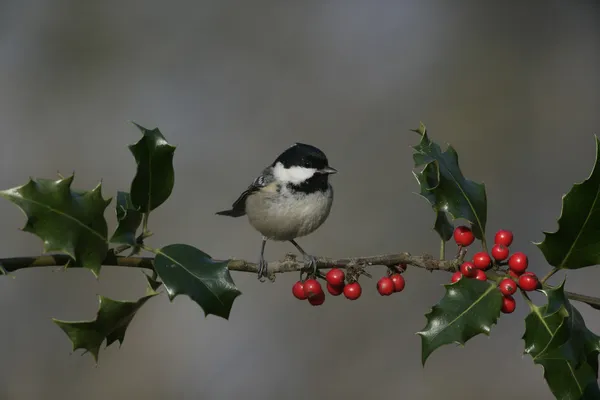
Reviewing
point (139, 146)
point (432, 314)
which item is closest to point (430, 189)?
point (432, 314)

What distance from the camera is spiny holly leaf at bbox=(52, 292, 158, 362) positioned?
1.31m

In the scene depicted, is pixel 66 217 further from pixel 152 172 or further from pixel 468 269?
pixel 468 269

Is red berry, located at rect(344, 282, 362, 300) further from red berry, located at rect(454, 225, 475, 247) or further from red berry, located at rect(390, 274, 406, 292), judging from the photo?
red berry, located at rect(454, 225, 475, 247)

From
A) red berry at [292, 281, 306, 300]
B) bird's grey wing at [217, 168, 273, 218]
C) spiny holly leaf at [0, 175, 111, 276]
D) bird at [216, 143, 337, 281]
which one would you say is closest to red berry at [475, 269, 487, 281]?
red berry at [292, 281, 306, 300]

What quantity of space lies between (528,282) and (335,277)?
480mm

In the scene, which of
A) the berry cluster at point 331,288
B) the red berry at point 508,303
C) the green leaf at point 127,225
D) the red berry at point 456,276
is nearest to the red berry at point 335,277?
the berry cluster at point 331,288

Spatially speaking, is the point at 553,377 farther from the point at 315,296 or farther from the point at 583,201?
the point at 315,296

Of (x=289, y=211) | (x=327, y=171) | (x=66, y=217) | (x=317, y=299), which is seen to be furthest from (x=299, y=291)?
(x=327, y=171)

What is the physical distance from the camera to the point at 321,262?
1508 mm

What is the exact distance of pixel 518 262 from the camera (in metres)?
1.46

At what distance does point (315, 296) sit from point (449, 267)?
396 mm

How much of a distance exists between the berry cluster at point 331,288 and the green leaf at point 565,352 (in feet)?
1.51

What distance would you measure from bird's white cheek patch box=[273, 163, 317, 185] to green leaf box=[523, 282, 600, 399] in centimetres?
195

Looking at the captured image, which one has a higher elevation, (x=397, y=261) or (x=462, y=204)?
(x=462, y=204)
